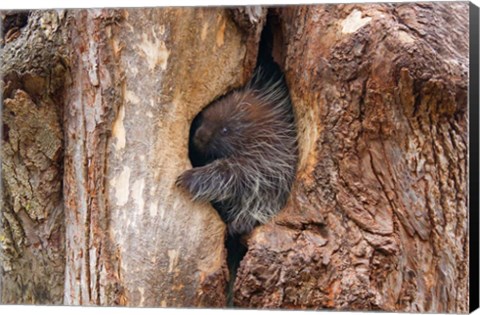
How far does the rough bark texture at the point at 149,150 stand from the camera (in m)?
2.30

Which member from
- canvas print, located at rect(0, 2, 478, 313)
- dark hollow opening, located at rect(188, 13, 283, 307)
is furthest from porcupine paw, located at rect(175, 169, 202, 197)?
dark hollow opening, located at rect(188, 13, 283, 307)

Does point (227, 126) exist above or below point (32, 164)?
above

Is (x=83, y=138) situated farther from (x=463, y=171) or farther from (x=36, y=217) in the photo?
(x=463, y=171)

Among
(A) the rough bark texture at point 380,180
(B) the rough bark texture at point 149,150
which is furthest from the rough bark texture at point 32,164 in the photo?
(A) the rough bark texture at point 380,180

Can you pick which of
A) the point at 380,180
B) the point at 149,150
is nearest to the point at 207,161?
the point at 149,150

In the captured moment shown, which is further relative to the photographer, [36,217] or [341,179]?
[36,217]

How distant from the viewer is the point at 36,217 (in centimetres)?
253

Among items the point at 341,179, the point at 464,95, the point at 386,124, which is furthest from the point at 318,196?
the point at 464,95

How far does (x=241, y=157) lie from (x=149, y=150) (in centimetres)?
33

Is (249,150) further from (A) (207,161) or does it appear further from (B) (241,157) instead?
(A) (207,161)

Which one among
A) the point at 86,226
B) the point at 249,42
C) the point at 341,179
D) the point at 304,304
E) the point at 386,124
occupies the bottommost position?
the point at 304,304

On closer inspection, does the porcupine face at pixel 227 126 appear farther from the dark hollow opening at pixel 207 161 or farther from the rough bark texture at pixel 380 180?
the rough bark texture at pixel 380 180

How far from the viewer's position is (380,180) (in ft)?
7.36

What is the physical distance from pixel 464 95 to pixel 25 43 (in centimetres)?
131
